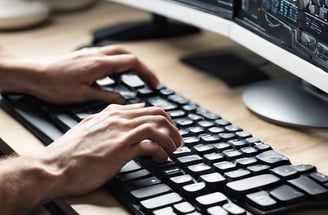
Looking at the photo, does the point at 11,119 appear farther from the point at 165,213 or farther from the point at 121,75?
the point at 165,213

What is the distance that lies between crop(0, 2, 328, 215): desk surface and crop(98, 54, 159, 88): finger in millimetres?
76

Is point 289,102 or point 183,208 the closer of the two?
point 183,208

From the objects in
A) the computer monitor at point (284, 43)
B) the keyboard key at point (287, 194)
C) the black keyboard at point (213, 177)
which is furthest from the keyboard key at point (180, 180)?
the computer monitor at point (284, 43)

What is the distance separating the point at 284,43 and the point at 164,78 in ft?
0.88

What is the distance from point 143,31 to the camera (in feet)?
5.16

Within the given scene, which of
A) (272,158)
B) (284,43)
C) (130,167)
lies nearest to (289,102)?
(284,43)

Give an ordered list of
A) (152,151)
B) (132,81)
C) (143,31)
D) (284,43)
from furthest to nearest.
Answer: (143,31)
(132,81)
(284,43)
(152,151)

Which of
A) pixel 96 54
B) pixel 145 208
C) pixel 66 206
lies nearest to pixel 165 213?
pixel 145 208

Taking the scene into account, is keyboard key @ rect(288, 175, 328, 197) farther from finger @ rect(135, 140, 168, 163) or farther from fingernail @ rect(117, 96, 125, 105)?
fingernail @ rect(117, 96, 125, 105)

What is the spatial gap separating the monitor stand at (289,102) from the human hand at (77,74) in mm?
174

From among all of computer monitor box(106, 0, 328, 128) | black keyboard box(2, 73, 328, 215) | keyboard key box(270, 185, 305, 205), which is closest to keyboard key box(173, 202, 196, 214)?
black keyboard box(2, 73, 328, 215)

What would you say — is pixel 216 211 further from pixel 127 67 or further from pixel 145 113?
pixel 127 67

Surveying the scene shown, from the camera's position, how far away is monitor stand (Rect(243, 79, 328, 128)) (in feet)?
3.87

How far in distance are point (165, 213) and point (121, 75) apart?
0.46 meters
